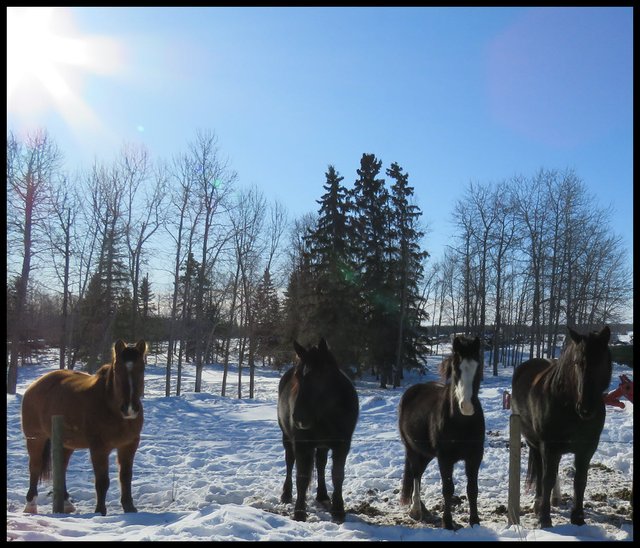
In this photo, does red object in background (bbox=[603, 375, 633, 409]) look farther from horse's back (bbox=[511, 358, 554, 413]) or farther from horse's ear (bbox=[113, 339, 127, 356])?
horse's ear (bbox=[113, 339, 127, 356])

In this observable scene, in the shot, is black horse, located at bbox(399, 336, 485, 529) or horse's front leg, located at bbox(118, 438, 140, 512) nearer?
black horse, located at bbox(399, 336, 485, 529)

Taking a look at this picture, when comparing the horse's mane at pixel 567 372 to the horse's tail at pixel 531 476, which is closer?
the horse's mane at pixel 567 372

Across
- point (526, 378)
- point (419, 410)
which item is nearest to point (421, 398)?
point (419, 410)

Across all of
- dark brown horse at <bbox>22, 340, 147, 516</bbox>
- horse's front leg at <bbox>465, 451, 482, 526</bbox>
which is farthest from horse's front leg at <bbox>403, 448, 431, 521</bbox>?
dark brown horse at <bbox>22, 340, 147, 516</bbox>

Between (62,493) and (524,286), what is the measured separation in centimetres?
3347

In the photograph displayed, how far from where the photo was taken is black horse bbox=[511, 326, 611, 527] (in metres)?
5.74

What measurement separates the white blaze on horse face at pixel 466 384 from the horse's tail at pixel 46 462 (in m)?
5.97

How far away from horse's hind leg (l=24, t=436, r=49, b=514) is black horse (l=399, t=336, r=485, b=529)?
209 inches

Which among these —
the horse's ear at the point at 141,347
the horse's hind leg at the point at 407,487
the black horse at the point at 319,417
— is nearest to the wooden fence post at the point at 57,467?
the horse's ear at the point at 141,347

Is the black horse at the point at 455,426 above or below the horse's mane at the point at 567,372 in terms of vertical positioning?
below

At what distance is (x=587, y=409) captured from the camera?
571 centimetres

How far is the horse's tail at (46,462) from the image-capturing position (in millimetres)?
7746

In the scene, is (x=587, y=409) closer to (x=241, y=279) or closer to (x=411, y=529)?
(x=411, y=529)

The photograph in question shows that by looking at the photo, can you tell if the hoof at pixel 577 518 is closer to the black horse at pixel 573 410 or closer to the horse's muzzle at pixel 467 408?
the black horse at pixel 573 410
